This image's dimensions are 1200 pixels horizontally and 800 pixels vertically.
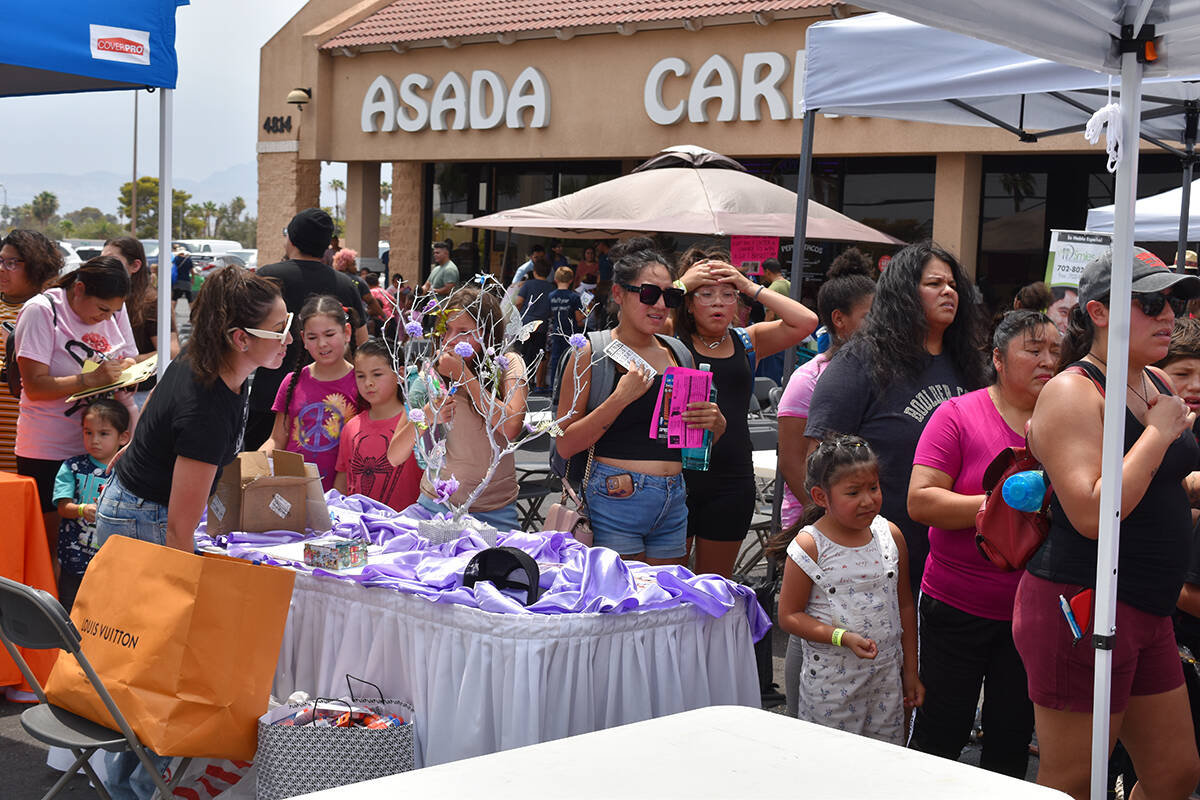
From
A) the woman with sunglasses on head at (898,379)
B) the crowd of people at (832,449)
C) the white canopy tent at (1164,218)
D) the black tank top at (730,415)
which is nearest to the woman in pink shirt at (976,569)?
the crowd of people at (832,449)

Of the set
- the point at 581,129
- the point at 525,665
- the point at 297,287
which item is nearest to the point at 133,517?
the point at 525,665

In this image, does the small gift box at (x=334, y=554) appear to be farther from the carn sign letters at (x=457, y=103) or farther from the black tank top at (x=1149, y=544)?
the carn sign letters at (x=457, y=103)

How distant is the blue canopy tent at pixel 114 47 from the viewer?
4.34 metres

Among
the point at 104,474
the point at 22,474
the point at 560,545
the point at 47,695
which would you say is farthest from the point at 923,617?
the point at 22,474

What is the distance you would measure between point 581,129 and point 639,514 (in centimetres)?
1440

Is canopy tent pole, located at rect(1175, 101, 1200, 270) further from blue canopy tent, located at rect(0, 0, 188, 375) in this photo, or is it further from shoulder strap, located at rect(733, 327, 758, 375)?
blue canopy tent, located at rect(0, 0, 188, 375)

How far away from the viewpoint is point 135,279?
6520 mm

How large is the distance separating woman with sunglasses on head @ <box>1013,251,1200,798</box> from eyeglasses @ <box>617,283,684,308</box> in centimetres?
146

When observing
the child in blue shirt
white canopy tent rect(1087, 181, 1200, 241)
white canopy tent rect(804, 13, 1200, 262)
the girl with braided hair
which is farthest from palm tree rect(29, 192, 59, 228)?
the girl with braided hair

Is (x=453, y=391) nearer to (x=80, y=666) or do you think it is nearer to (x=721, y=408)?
(x=721, y=408)

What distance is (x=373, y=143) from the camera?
66.9ft

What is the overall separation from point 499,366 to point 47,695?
5.38 feet

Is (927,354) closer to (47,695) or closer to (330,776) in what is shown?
(330,776)

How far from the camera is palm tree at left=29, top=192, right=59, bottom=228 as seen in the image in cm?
13629
